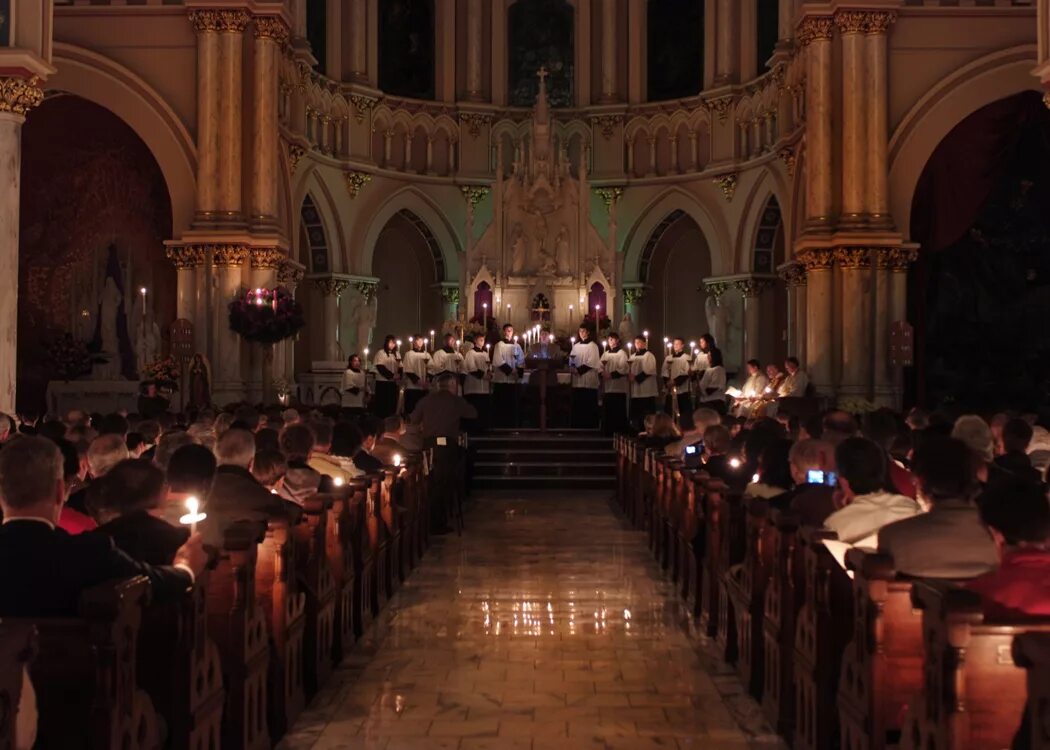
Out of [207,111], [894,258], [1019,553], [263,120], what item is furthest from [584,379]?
[1019,553]

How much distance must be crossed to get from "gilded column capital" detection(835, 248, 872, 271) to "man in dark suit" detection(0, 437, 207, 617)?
17.9 metres

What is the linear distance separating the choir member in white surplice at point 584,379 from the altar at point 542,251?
16.7ft

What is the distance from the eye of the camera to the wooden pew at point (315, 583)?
7.23 m

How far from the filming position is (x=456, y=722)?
6738mm

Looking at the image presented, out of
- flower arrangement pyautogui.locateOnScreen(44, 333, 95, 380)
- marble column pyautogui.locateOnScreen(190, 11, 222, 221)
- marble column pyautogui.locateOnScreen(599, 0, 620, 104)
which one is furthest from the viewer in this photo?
marble column pyautogui.locateOnScreen(599, 0, 620, 104)

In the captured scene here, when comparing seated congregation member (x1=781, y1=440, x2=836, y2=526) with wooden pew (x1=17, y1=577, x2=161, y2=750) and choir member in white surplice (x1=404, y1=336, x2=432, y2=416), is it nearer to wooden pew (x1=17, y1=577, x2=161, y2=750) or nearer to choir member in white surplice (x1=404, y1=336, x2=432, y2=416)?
wooden pew (x1=17, y1=577, x2=161, y2=750)

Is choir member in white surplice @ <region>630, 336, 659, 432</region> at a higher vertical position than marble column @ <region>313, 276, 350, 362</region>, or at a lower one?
lower

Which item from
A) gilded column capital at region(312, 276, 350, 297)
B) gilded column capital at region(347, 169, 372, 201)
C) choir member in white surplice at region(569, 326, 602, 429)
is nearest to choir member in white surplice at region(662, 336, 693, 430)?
choir member in white surplice at region(569, 326, 602, 429)

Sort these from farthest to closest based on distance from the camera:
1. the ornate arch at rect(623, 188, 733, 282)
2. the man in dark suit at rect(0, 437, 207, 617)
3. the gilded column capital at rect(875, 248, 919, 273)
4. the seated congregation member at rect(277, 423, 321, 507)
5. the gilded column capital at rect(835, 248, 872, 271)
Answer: the ornate arch at rect(623, 188, 733, 282), the gilded column capital at rect(875, 248, 919, 273), the gilded column capital at rect(835, 248, 872, 271), the seated congregation member at rect(277, 423, 321, 507), the man in dark suit at rect(0, 437, 207, 617)

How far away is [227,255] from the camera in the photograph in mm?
21125

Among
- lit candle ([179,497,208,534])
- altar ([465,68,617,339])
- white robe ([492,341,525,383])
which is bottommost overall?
lit candle ([179,497,208,534])

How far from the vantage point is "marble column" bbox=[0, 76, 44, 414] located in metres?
14.4

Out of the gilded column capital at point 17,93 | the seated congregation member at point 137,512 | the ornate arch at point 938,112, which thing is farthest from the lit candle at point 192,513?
the ornate arch at point 938,112

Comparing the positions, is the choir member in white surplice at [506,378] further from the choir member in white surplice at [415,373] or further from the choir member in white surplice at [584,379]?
the choir member in white surplice at [415,373]
